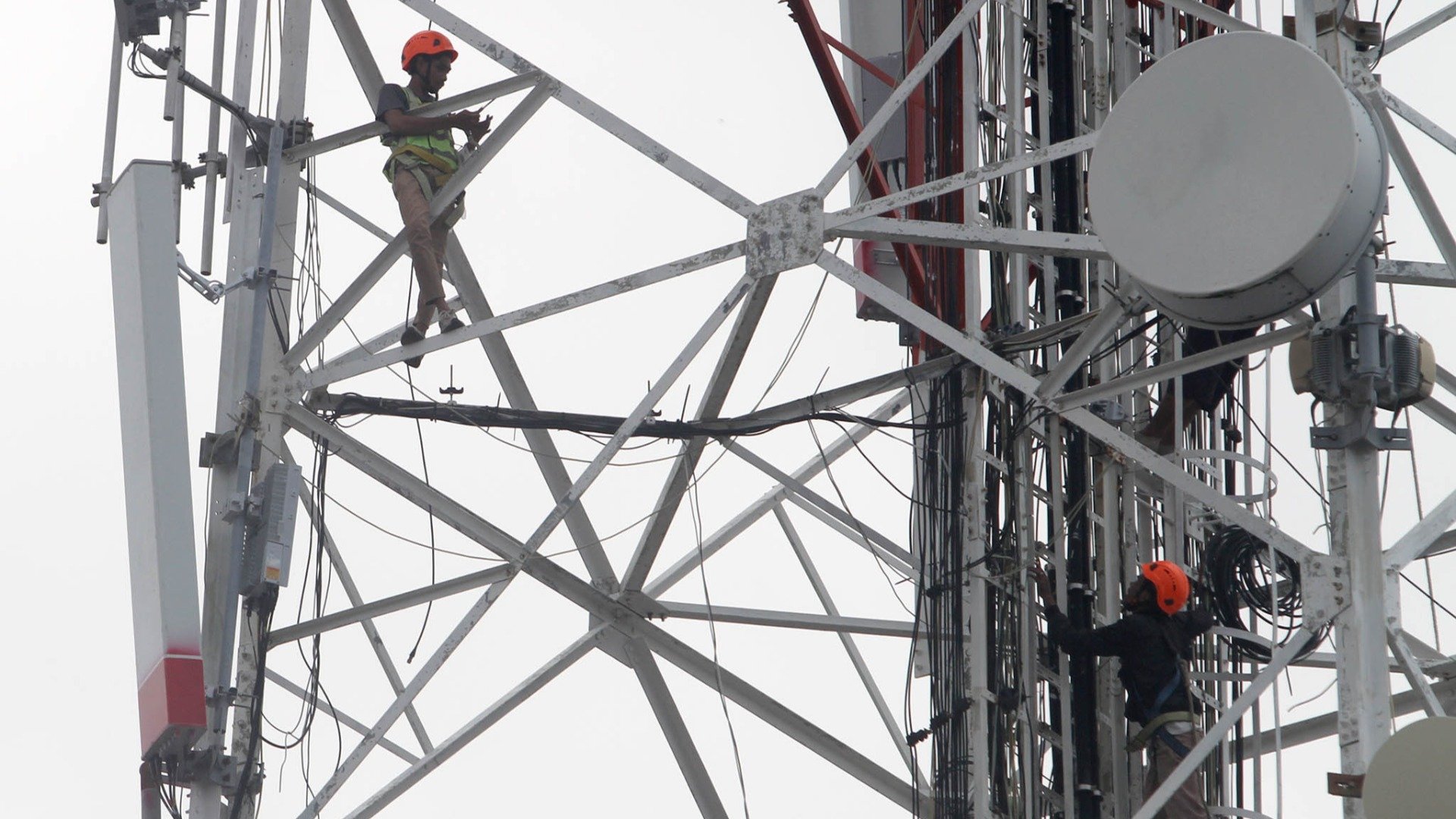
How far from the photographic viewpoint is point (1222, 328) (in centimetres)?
1362

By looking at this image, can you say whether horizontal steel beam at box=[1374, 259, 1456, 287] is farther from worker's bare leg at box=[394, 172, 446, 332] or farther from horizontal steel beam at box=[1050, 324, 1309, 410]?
worker's bare leg at box=[394, 172, 446, 332]

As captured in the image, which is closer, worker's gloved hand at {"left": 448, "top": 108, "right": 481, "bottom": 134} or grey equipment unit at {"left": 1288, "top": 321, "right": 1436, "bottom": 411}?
grey equipment unit at {"left": 1288, "top": 321, "right": 1436, "bottom": 411}

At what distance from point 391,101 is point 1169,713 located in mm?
6970

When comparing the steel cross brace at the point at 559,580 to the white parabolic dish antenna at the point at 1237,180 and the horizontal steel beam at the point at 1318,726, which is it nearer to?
the horizontal steel beam at the point at 1318,726

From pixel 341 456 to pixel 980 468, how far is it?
15.0ft

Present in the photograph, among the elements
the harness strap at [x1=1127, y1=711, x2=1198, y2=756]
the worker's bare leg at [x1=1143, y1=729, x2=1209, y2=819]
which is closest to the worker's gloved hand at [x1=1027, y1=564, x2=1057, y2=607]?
the harness strap at [x1=1127, y1=711, x2=1198, y2=756]

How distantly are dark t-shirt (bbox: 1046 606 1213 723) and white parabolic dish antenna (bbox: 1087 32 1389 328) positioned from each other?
367 centimetres

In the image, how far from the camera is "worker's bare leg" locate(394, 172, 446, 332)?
18250mm

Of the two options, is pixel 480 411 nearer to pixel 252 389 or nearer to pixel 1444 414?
pixel 252 389

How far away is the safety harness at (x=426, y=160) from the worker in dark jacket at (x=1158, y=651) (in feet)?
17.1

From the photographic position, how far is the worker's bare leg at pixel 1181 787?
16797 millimetres

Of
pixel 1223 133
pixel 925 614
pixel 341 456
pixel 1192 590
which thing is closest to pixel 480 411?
pixel 341 456

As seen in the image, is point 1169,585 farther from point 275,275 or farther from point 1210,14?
point 275,275

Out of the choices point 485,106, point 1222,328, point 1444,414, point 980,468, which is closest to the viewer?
point 1222,328
